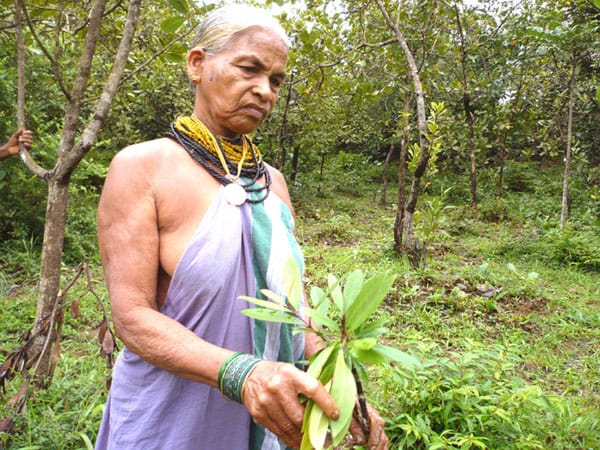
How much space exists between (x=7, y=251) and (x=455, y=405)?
4782mm

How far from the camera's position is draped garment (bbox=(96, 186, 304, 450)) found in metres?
1.02

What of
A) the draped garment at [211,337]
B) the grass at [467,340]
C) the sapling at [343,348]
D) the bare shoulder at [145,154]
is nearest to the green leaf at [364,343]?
the sapling at [343,348]

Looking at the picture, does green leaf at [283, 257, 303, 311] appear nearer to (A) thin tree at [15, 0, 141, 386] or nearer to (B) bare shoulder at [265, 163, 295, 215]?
(B) bare shoulder at [265, 163, 295, 215]

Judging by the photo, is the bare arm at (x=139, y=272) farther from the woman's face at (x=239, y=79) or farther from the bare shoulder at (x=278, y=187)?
the bare shoulder at (x=278, y=187)

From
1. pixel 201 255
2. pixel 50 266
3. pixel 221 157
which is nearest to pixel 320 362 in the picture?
pixel 201 255

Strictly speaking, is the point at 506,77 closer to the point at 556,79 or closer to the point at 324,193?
the point at 556,79

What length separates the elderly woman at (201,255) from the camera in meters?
0.95

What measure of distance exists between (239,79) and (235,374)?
0.76 meters

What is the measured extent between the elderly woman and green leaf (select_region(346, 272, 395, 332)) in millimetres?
247

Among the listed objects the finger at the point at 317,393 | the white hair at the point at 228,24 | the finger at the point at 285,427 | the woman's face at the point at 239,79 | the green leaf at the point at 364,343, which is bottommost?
the finger at the point at 285,427

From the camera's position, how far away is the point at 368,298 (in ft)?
2.32

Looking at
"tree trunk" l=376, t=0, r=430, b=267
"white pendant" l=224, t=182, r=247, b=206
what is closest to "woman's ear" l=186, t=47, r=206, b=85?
"white pendant" l=224, t=182, r=247, b=206

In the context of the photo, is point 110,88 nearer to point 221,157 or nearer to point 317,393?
point 221,157

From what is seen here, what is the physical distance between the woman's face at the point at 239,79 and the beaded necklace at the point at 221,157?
0.05 m
